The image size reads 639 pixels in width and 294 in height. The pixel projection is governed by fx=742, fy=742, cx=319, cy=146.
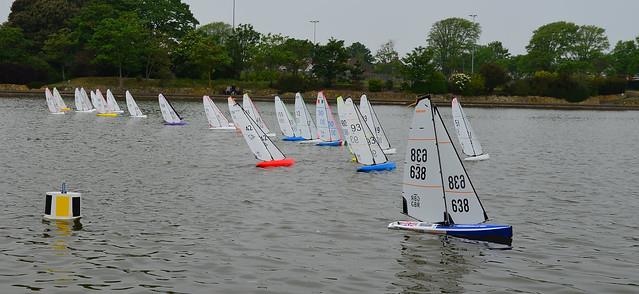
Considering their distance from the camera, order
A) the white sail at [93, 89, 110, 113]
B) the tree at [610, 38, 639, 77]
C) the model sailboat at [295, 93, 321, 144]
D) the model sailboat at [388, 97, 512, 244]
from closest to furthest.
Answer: the model sailboat at [388, 97, 512, 244]
the model sailboat at [295, 93, 321, 144]
the white sail at [93, 89, 110, 113]
the tree at [610, 38, 639, 77]

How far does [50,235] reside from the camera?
18.1m

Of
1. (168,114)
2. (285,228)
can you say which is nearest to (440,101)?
(168,114)

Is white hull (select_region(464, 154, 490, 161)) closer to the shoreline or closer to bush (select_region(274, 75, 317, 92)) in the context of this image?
the shoreline

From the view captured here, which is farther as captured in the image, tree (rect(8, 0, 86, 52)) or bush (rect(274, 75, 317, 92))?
tree (rect(8, 0, 86, 52))

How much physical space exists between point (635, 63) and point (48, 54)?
4277 inches

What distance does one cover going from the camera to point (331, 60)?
116000mm

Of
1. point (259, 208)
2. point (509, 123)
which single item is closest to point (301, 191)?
point (259, 208)

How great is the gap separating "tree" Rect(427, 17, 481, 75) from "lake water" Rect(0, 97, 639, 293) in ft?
405

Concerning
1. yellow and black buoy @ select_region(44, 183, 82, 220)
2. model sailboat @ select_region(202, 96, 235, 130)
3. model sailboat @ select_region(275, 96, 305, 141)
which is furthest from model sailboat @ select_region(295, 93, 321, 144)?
yellow and black buoy @ select_region(44, 183, 82, 220)

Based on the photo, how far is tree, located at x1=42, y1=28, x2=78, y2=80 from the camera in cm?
11212

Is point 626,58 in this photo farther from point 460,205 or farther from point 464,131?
point 460,205

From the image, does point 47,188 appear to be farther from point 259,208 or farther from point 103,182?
point 259,208

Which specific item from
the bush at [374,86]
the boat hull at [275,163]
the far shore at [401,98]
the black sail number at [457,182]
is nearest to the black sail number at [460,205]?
the black sail number at [457,182]

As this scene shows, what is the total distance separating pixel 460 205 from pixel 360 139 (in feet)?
42.0
